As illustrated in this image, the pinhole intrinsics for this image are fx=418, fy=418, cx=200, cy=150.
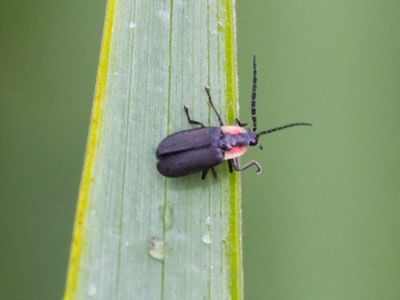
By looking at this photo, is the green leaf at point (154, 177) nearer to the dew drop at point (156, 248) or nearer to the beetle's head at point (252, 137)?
the dew drop at point (156, 248)

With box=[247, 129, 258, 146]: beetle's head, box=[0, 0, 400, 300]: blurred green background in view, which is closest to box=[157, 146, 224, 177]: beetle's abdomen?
box=[247, 129, 258, 146]: beetle's head

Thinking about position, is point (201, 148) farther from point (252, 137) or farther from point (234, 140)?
point (252, 137)

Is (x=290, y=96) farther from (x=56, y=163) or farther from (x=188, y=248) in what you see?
(x=56, y=163)

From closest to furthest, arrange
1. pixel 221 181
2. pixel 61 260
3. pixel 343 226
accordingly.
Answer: pixel 221 181
pixel 61 260
pixel 343 226

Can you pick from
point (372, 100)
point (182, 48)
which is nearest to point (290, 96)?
point (372, 100)

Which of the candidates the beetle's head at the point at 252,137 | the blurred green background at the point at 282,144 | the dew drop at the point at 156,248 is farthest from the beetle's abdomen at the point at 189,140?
the blurred green background at the point at 282,144
